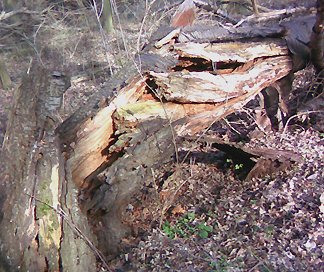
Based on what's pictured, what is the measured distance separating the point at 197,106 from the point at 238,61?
0.81m

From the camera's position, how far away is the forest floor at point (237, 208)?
407cm

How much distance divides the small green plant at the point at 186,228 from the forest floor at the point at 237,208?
1cm

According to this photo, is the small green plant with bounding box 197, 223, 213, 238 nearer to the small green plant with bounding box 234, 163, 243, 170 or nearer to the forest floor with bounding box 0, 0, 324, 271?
the forest floor with bounding box 0, 0, 324, 271

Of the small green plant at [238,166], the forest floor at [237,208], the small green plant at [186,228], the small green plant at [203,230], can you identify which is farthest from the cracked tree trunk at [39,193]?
the small green plant at [238,166]

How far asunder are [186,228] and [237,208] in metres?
0.63

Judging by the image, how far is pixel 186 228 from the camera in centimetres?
466

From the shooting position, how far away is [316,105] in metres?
6.28

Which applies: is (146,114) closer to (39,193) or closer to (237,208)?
(39,193)

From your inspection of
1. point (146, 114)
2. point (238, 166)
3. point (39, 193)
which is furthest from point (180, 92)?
point (39, 193)

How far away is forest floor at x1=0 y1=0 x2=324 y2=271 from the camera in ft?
13.4

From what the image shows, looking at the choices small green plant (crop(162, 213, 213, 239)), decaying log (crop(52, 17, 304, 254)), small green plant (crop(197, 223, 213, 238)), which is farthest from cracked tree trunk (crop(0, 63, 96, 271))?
small green plant (crop(197, 223, 213, 238))

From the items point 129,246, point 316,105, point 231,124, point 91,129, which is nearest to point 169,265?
point 129,246

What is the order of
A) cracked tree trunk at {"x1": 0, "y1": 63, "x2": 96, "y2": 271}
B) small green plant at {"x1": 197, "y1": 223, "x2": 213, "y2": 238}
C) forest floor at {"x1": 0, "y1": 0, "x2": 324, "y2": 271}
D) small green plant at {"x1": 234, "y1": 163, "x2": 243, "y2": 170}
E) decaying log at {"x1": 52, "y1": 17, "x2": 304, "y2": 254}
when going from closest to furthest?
cracked tree trunk at {"x1": 0, "y1": 63, "x2": 96, "y2": 271}, decaying log at {"x1": 52, "y1": 17, "x2": 304, "y2": 254}, forest floor at {"x1": 0, "y1": 0, "x2": 324, "y2": 271}, small green plant at {"x1": 197, "y1": 223, "x2": 213, "y2": 238}, small green plant at {"x1": 234, "y1": 163, "x2": 243, "y2": 170}

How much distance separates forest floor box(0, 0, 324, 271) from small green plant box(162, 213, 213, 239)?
0.01 meters
